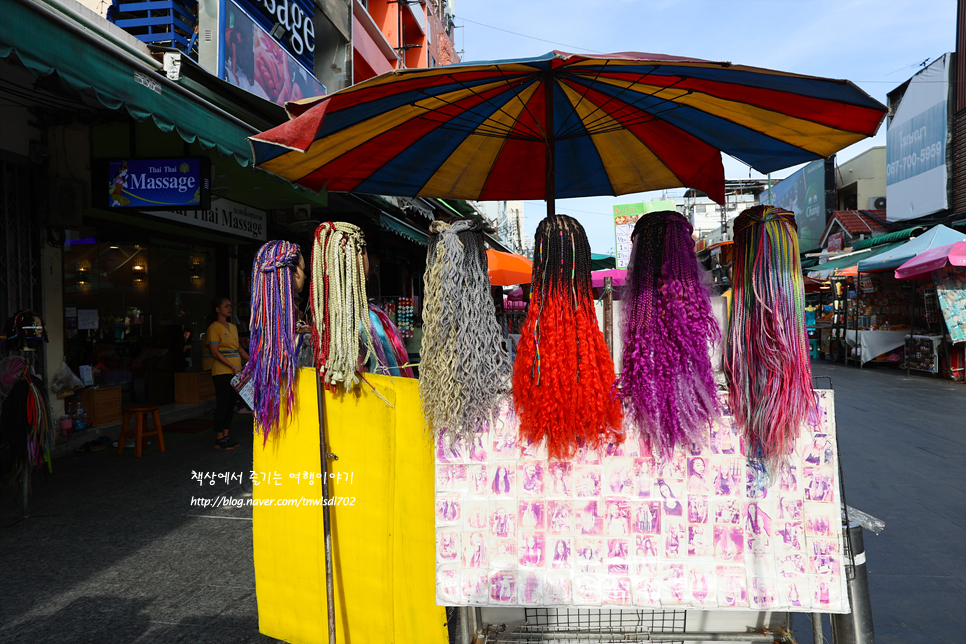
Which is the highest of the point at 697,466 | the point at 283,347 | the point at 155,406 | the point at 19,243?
the point at 19,243

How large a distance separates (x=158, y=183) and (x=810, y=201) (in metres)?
28.9

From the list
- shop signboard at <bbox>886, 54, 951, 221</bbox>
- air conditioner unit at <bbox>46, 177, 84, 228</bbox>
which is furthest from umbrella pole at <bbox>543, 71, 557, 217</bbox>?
shop signboard at <bbox>886, 54, 951, 221</bbox>

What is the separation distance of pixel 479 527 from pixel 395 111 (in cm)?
176

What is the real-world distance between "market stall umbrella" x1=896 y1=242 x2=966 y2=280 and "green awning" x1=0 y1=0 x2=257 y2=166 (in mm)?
12224

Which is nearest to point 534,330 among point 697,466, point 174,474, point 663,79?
point 697,466

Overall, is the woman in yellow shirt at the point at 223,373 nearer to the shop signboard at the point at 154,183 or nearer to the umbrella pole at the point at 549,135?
the shop signboard at the point at 154,183

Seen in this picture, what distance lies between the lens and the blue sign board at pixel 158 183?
494 cm

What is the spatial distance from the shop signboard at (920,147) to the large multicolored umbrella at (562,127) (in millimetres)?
17150

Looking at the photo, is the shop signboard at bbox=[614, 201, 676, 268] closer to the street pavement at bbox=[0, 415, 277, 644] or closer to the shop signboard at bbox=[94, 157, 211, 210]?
the shop signboard at bbox=[94, 157, 211, 210]

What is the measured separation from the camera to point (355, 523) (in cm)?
239

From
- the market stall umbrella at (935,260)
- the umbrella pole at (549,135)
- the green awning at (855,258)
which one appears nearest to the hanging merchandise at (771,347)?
the umbrella pole at (549,135)

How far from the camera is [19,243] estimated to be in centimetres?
569

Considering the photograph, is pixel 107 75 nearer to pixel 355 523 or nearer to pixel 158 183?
pixel 158 183

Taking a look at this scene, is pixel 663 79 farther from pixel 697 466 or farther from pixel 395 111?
pixel 697 466
